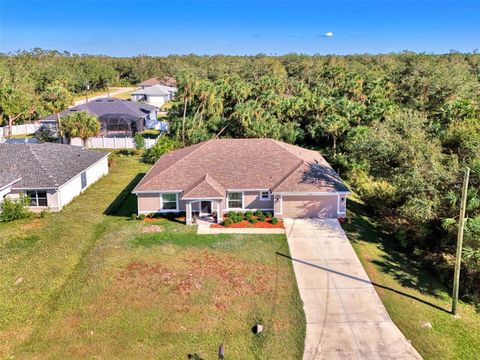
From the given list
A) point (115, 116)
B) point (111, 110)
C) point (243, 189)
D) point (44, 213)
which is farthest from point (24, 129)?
point (243, 189)

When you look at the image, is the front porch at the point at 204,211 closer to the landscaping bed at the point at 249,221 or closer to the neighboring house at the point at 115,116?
the landscaping bed at the point at 249,221

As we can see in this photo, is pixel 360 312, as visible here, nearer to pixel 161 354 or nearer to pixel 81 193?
pixel 161 354

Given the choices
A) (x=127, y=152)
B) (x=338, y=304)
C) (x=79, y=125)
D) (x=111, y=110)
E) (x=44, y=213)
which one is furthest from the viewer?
(x=111, y=110)

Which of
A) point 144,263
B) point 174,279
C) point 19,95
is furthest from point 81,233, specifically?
point 19,95

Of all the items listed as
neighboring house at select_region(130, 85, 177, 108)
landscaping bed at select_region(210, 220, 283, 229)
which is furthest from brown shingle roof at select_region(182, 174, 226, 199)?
neighboring house at select_region(130, 85, 177, 108)

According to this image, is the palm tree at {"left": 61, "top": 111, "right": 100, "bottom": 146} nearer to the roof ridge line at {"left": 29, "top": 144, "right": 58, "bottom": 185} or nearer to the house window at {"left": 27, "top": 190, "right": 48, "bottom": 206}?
the roof ridge line at {"left": 29, "top": 144, "right": 58, "bottom": 185}

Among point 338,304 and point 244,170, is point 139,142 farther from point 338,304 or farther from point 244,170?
point 338,304
